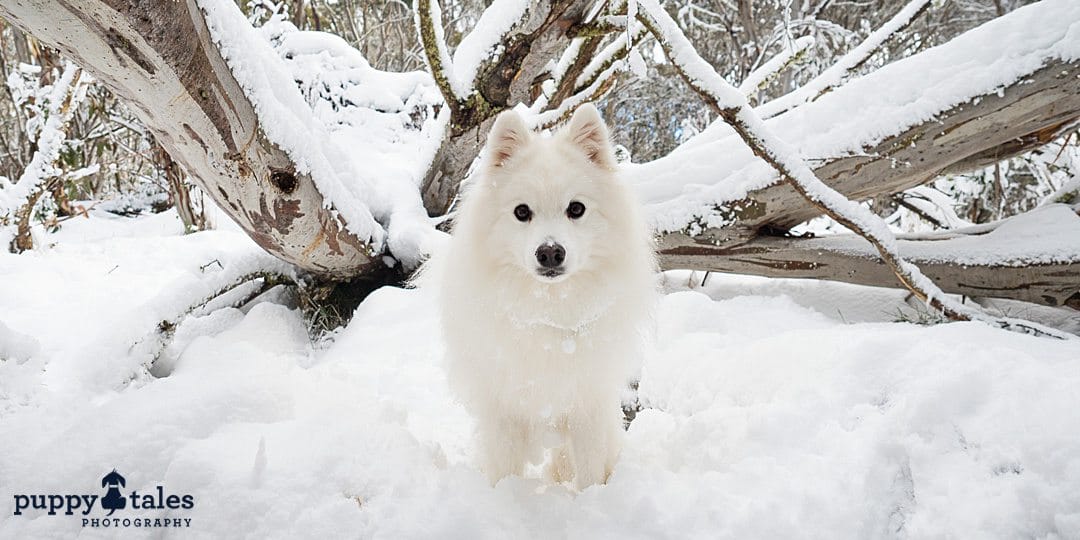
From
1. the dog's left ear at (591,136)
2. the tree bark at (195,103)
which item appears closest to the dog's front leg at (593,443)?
the dog's left ear at (591,136)

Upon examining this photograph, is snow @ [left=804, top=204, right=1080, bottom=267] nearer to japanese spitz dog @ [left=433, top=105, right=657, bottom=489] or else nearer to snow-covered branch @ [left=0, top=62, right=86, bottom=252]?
japanese spitz dog @ [left=433, top=105, right=657, bottom=489]

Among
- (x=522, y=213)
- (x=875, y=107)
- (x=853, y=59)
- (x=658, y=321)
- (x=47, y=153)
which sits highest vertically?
(x=47, y=153)

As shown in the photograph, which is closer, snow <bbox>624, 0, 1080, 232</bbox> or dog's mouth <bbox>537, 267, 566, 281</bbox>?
dog's mouth <bbox>537, 267, 566, 281</bbox>

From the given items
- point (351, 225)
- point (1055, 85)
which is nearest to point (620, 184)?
point (351, 225)

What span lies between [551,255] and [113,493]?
141 centimetres

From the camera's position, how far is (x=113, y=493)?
1.53 m

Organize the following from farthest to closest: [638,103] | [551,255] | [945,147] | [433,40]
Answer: [638,103], [433,40], [945,147], [551,255]

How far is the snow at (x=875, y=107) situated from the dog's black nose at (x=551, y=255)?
67cm

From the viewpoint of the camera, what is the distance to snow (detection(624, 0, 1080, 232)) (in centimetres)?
274

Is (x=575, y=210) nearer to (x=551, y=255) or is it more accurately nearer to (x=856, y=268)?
(x=551, y=255)

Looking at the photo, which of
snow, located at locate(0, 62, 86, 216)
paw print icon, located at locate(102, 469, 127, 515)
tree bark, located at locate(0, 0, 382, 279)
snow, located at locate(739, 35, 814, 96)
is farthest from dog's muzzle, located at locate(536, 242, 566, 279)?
snow, located at locate(0, 62, 86, 216)

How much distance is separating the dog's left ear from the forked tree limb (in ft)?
1.75

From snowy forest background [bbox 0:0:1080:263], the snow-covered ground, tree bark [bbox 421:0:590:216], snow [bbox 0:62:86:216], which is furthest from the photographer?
snowy forest background [bbox 0:0:1080:263]

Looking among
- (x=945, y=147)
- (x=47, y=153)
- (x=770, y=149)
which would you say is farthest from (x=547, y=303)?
(x=47, y=153)
